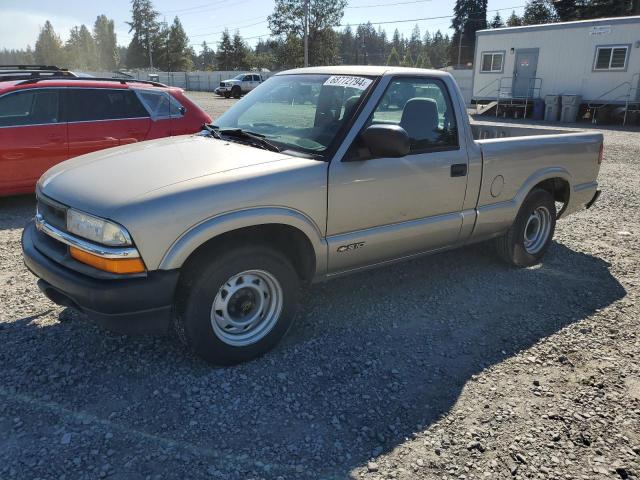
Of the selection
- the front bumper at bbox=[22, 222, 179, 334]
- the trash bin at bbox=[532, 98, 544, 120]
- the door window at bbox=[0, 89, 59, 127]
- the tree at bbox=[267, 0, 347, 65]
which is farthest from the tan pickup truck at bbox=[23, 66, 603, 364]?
the tree at bbox=[267, 0, 347, 65]

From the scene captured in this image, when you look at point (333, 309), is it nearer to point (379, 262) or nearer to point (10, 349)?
point (379, 262)

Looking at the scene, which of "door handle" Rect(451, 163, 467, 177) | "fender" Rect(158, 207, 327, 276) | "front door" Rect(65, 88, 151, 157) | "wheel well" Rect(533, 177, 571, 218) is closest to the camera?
"fender" Rect(158, 207, 327, 276)

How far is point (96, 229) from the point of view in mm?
2859

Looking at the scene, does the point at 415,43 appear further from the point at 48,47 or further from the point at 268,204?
the point at 268,204

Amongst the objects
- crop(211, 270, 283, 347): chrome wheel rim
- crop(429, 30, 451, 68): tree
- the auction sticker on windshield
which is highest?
crop(429, 30, 451, 68): tree

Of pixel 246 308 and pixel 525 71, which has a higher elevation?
pixel 525 71

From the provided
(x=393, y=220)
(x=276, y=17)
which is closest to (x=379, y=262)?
(x=393, y=220)

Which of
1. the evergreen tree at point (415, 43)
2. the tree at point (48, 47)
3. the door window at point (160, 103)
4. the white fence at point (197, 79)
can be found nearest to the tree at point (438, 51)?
the evergreen tree at point (415, 43)

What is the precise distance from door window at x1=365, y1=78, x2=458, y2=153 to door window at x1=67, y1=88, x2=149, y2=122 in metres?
4.85

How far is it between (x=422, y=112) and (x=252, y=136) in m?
1.40

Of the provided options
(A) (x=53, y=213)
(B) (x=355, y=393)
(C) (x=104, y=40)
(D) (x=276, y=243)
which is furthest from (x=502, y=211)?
(C) (x=104, y=40)

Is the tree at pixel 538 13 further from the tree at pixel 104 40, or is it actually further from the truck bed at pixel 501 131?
the tree at pixel 104 40

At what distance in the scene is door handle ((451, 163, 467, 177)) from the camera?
13.7 ft

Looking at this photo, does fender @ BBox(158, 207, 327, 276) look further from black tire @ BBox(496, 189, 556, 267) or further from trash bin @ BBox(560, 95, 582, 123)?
trash bin @ BBox(560, 95, 582, 123)
